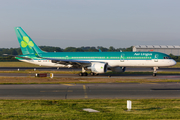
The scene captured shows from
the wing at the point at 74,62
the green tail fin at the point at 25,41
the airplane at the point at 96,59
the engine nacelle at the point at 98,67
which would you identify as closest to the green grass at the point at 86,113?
the engine nacelle at the point at 98,67

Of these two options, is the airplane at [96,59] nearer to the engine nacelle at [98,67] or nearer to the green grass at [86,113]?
the engine nacelle at [98,67]

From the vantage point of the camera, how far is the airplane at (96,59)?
37.3 metres

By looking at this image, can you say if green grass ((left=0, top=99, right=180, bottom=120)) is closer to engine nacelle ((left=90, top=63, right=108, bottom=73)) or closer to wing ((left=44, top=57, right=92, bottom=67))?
engine nacelle ((left=90, top=63, right=108, bottom=73))

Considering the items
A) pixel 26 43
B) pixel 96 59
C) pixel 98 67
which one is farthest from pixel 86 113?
pixel 26 43

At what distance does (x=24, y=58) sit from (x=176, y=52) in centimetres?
10238

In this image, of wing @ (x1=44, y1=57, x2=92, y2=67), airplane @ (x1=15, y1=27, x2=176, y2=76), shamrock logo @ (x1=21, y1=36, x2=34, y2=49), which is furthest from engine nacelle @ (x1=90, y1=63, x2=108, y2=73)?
shamrock logo @ (x1=21, y1=36, x2=34, y2=49)

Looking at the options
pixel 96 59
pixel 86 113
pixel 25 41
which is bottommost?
pixel 86 113

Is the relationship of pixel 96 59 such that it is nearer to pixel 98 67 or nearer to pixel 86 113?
pixel 98 67

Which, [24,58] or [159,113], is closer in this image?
[159,113]

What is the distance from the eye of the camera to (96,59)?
39250 millimetres

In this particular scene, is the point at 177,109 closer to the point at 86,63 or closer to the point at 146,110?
the point at 146,110

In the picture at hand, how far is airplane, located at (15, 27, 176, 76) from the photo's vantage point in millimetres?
37281

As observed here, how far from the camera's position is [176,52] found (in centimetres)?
12306

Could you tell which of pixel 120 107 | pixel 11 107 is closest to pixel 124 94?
pixel 120 107
